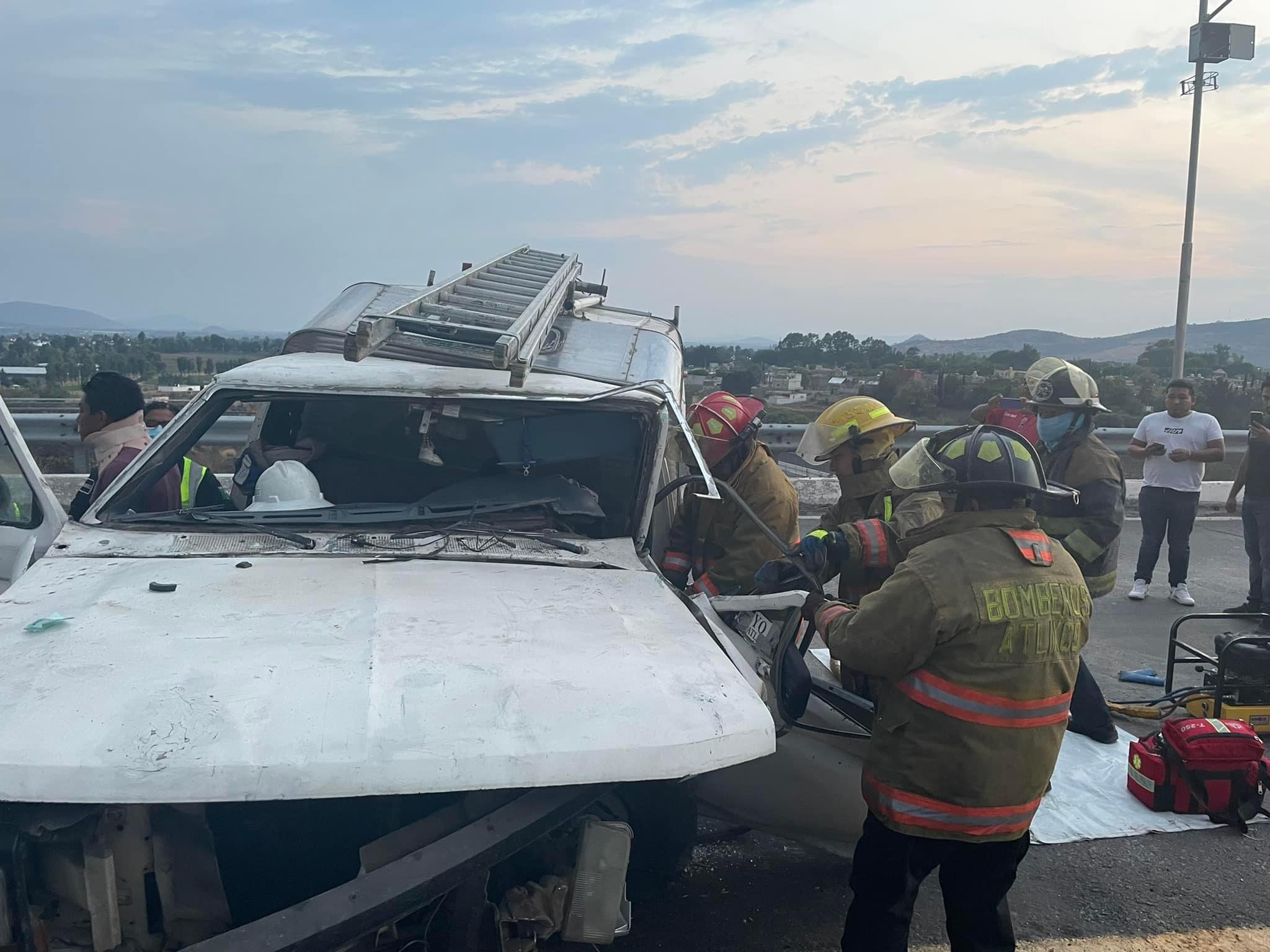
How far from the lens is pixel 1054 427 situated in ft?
15.0

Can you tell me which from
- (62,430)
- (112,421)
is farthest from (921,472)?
(62,430)

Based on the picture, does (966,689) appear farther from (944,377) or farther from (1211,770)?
(944,377)

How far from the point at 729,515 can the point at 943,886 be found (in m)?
1.90

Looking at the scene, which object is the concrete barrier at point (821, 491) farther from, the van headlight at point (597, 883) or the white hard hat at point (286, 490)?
the van headlight at point (597, 883)

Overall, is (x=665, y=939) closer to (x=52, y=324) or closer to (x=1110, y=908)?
(x=1110, y=908)

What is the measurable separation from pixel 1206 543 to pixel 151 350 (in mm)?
11296

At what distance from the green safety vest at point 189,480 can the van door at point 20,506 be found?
40cm

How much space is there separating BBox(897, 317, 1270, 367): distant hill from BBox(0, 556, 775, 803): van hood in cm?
2019

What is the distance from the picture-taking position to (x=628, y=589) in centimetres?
298

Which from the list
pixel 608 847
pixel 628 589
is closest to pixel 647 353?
pixel 628 589

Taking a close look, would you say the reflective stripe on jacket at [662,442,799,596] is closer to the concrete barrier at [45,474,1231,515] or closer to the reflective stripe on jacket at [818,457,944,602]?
the reflective stripe on jacket at [818,457,944,602]

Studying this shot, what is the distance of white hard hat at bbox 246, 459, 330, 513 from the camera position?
344 centimetres

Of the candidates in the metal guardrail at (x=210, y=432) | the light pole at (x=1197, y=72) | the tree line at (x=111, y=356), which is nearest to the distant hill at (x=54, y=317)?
the tree line at (x=111, y=356)

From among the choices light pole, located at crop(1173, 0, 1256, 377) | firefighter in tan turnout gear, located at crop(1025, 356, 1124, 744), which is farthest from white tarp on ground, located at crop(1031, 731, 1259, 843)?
light pole, located at crop(1173, 0, 1256, 377)
